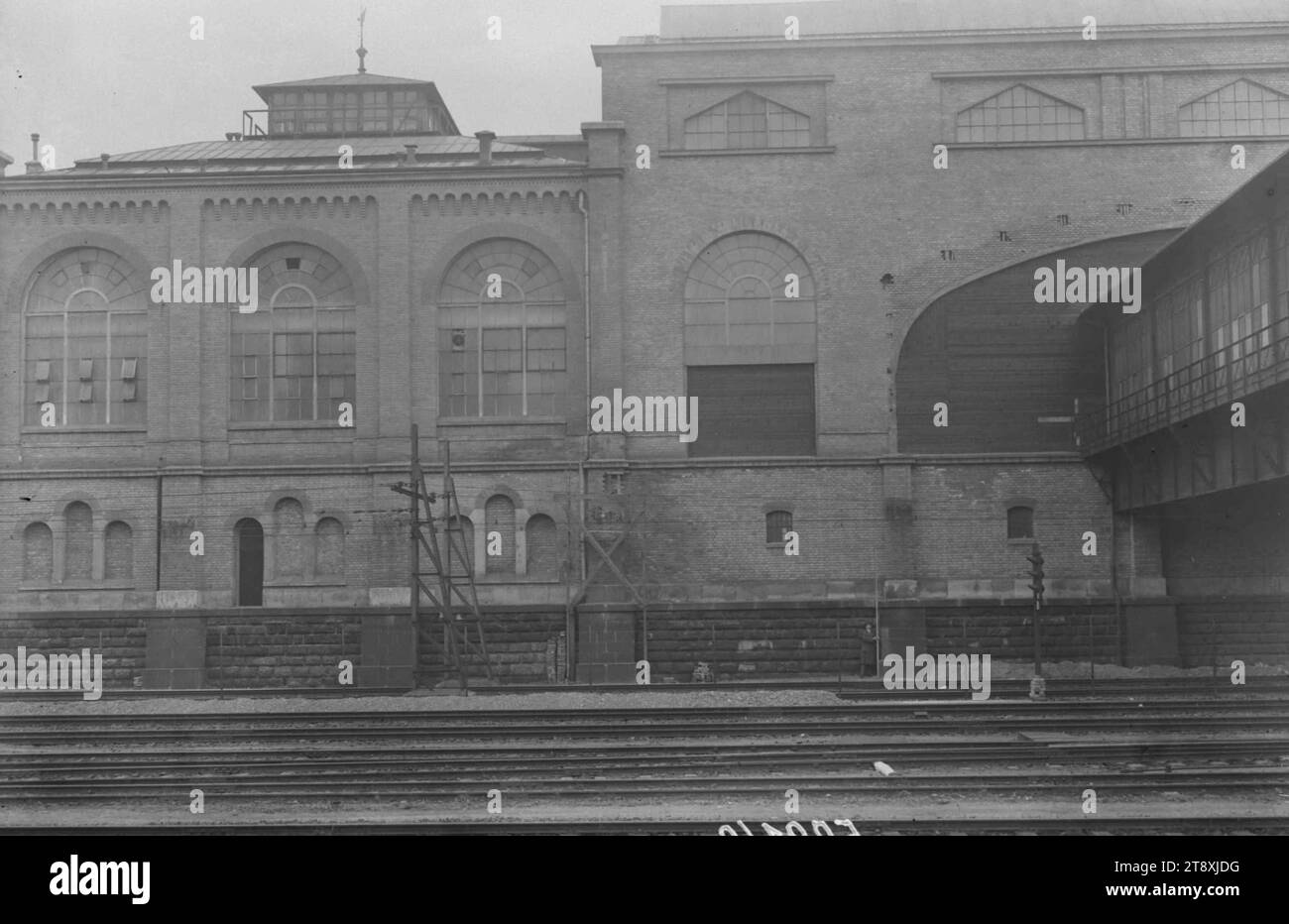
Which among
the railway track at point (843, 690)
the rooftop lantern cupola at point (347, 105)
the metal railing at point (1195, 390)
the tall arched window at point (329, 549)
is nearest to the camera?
the metal railing at point (1195, 390)

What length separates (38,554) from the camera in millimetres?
30562

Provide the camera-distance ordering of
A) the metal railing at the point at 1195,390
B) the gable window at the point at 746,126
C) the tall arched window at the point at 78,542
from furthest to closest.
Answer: the gable window at the point at 746,126, the tall arched window at the point at 78,542, the metal railing at the point at 1195,390

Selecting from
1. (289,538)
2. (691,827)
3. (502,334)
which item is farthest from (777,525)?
(691,827)

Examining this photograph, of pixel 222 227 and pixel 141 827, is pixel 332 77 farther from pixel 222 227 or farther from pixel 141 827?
pixel 141 827

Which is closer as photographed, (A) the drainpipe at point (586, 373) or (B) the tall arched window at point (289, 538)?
(A) the drainpipe at point (586, 373)

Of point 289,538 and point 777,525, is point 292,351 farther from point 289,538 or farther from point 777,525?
point 777,525

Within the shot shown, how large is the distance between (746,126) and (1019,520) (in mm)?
11881

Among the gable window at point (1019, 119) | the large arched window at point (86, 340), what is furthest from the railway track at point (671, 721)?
the gable window at point (1019, 119)

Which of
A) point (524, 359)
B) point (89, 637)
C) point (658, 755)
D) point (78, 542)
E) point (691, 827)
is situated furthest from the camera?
point (524, 359)

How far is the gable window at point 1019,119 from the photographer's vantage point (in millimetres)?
30812

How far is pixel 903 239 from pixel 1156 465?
27.7ft

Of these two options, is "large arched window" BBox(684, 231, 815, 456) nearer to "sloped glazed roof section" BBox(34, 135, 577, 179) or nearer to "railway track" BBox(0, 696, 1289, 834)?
"sloped glazed roof section" BBox(34, 135, 577, 179)

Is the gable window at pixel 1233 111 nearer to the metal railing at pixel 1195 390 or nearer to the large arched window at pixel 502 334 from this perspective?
the metal railing at pixel 1195 390

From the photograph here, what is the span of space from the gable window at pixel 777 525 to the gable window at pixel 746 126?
923 centimetres
